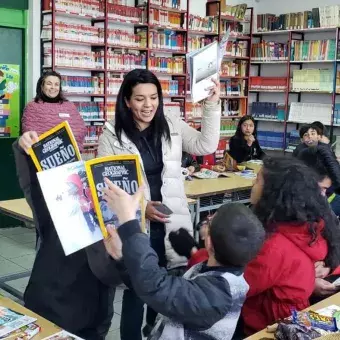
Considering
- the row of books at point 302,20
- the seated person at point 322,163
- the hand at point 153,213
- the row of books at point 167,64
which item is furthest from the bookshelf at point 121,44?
the hand at point 153,213

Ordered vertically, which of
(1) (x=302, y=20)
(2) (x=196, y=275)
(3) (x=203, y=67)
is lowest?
(2) (x=196, y=275)

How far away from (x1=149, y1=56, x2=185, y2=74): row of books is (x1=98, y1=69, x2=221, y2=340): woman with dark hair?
439cm

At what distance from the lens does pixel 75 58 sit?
5762 mm

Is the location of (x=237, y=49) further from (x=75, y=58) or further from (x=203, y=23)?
(x=75, y=58)

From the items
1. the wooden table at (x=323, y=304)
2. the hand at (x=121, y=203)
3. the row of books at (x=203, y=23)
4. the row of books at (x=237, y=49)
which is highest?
the row of books at (x=203, y=23)

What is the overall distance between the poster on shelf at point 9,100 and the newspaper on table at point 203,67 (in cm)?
367

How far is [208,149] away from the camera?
7.91ft

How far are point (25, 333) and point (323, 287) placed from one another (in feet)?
3.90

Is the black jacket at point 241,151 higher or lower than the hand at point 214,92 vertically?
lower

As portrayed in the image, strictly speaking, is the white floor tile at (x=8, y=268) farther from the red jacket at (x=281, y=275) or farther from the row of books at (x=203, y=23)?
the row of books at (x=203, y=23)

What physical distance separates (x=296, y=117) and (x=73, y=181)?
21.6 ft

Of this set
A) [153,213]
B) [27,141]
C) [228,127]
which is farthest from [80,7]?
[27,141]

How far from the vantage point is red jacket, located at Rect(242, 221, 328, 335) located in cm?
176

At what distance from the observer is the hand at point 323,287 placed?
206cm
